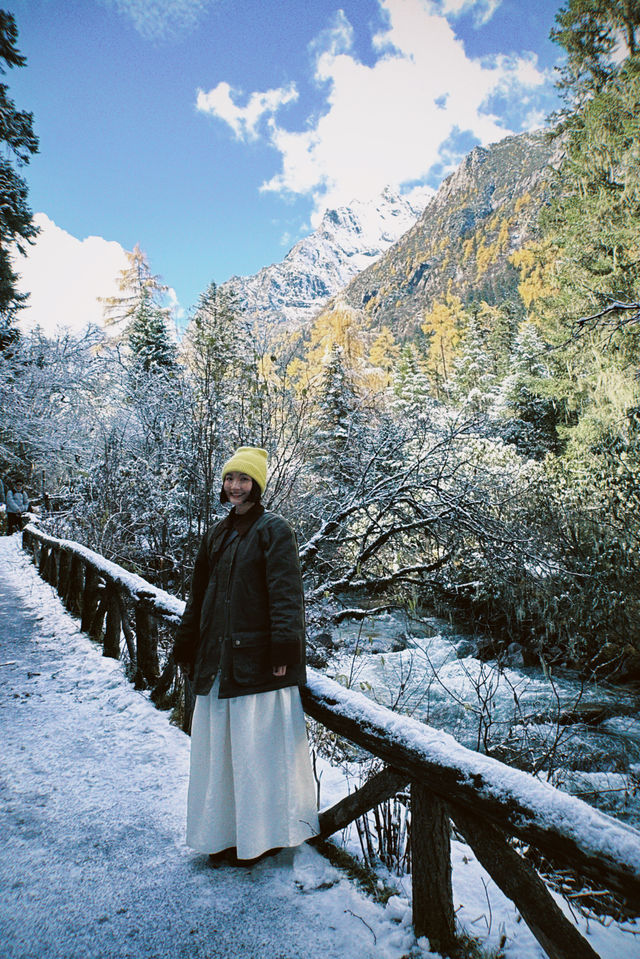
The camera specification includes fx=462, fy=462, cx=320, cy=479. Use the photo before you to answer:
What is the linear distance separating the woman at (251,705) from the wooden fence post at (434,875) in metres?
0.57

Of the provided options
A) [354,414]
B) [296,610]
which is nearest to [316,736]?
[296,610]

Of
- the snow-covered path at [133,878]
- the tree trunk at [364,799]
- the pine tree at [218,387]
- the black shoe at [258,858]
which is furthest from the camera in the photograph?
the pine tree at [218,387]

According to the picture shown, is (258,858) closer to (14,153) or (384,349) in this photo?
(14,153)

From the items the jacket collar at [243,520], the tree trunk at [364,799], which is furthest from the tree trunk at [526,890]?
the jacket collar at [243,520]

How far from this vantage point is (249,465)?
2.23m

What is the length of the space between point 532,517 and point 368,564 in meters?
3.20

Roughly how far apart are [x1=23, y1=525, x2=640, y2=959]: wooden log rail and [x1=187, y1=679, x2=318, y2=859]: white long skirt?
0.70ft

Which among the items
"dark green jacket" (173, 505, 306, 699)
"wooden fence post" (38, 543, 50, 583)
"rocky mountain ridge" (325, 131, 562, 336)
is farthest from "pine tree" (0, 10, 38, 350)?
"rocky mountain ridge" (325, 131, 562, 336)

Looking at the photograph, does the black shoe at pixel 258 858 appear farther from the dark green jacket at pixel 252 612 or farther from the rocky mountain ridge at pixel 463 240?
the rocky mountain ridge at pixel 463 240

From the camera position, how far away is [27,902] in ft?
6.05

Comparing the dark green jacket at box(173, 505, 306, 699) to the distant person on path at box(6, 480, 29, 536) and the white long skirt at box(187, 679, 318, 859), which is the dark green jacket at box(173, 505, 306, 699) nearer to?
the white long skirt at box(187, 679, 318, 859)

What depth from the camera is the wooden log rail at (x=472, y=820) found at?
3.87 ft

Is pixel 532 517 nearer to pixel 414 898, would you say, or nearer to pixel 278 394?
pixel 278 394

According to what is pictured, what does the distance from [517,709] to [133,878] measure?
2409 millimetres
